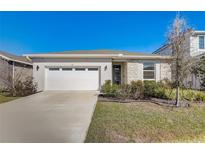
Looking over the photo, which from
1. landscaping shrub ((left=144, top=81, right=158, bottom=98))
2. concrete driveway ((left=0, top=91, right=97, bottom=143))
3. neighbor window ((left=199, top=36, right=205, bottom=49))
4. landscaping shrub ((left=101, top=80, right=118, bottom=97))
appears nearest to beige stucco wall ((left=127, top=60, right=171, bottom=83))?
landscaping shrub ((left=144, top=81, right=158, bottom=98))

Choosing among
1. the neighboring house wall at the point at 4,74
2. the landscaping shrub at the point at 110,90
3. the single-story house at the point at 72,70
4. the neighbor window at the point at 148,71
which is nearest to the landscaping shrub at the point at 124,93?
the landscaping shrub at the point at 110,90

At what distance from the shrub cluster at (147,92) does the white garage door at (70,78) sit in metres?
2.49

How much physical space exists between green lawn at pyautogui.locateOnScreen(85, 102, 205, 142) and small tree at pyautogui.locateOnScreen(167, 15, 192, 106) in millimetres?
2290

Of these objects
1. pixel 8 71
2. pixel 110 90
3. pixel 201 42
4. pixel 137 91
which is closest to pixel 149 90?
pixel 137 91

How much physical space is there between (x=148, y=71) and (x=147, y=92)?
15.4ft

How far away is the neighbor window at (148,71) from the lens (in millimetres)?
17406

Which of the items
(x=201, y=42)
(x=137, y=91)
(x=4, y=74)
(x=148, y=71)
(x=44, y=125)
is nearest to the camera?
(x=44, y=125)

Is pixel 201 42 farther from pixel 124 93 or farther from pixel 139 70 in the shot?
pixel 124 93

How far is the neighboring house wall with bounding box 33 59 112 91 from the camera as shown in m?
15.7

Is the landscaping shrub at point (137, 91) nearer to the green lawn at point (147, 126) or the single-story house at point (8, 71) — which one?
the green lawn at point (147, 126)

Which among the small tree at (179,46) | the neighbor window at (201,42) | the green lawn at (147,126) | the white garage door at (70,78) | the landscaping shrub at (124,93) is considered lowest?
the green lawn at (147,126)

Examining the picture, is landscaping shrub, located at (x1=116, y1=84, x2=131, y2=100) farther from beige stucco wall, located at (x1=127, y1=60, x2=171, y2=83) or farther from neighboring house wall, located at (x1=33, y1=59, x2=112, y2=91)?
beige stucco wall, located at (x1=127, y1=60, x2=171, y2=83)

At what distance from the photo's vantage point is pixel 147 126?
20.8 feet

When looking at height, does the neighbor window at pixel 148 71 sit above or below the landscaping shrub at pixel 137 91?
above
